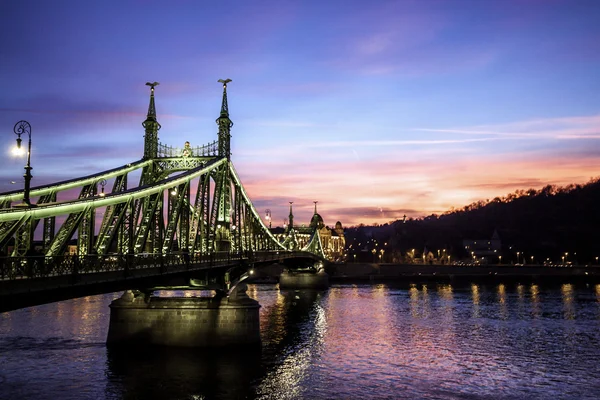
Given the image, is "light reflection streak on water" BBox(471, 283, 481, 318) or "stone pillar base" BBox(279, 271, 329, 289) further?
"stone pillar base" BBox(279, 271, 329, 289)

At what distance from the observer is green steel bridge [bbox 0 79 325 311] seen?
71.8ft

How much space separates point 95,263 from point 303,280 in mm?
91487

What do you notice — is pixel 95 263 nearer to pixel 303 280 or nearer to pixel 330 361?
pixel 330 361

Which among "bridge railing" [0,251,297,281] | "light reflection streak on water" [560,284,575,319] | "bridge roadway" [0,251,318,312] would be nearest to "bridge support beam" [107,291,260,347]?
"bridge roadway" [0,251,318,312]

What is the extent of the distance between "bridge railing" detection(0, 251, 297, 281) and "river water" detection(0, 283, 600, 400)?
6.45 m

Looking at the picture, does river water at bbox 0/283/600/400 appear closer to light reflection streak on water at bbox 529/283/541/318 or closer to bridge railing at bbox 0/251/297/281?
light reflection streak on water at bbox 529/283/541/318

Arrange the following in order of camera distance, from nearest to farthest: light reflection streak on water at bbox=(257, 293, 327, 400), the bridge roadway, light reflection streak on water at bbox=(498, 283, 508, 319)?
the bridge roadway, light reflection streak on water at bbox=(257, 293, 327, 400), light reflection streak on water at bbox=(498, 283, 508, 319)

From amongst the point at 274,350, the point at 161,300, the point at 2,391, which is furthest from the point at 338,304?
the point at 2,391

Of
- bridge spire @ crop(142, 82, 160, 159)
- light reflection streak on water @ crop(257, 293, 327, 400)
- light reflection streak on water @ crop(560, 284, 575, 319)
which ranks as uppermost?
bridge spire @ crop(142, 82, 160, 159)

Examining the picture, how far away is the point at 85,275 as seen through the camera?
23.3 metres

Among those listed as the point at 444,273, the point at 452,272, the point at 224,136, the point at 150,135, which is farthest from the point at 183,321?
the point at 452,272

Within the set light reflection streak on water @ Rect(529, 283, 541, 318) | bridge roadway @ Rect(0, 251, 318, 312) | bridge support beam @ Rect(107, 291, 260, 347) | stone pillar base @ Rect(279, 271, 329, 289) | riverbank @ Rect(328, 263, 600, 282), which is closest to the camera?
bridge roadway @ Rect(0, 251, 318, 312)

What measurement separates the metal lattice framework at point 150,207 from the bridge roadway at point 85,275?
3.89 feet

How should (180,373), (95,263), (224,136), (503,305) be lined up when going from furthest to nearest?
(503,305)
(224,136)
(180,373)
(95,263)
